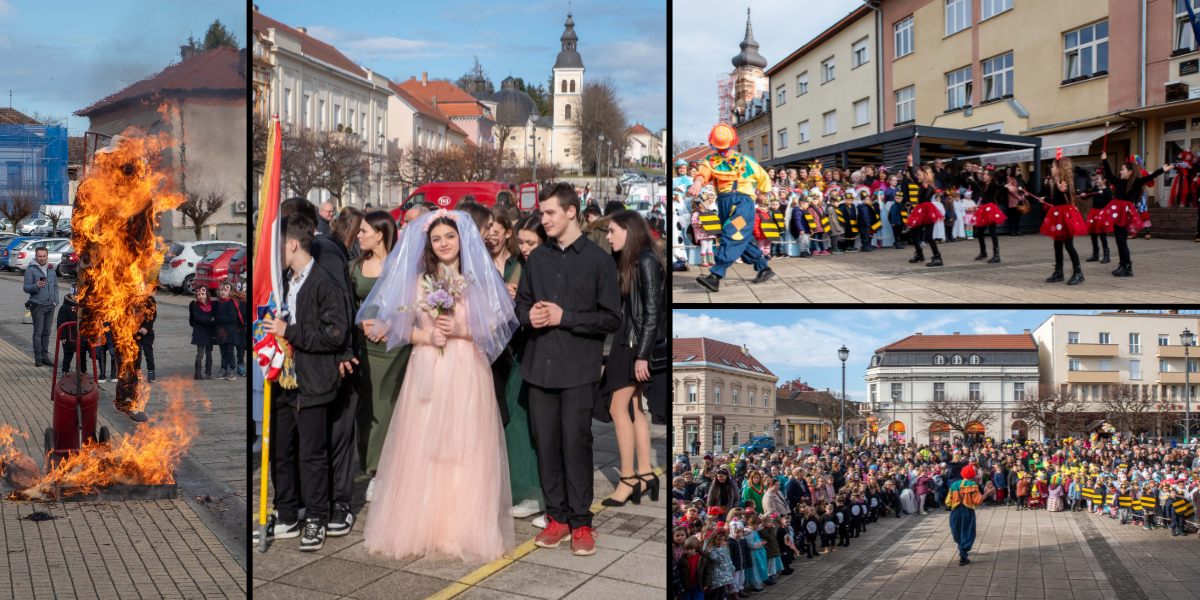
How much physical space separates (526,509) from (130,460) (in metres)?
3.00

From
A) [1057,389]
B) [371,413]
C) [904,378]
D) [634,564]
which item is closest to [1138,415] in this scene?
[1057,389]

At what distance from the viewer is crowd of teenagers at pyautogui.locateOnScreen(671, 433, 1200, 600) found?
443 cm

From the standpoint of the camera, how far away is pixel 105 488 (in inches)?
209

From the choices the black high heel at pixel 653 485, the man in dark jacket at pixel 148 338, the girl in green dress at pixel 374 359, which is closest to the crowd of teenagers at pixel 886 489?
the black high heel at pixel 653 485

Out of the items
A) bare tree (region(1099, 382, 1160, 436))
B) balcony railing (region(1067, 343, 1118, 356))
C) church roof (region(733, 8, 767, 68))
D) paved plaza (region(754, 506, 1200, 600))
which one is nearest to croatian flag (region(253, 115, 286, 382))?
church roof (region(733, 8, 767, 68))

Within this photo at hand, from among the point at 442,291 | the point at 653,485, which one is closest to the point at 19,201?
the point at 442,291

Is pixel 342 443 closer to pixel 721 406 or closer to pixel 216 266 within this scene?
pixel 721 406

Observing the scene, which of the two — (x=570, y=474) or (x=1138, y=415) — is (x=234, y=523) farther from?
(x=1138, y=415)

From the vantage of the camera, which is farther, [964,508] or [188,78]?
[188,78]

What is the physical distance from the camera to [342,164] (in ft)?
18.4

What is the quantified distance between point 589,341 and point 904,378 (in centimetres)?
181

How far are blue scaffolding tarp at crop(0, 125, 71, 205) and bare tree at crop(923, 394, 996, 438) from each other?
5905mm

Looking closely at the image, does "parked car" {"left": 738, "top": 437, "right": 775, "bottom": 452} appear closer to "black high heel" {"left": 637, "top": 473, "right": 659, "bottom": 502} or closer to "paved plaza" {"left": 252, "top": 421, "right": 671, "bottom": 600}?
"paved plaza" {"left": 252, "top": 421, "right": 671, "bottom": 600}

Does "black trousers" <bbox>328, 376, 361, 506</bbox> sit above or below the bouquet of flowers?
below
